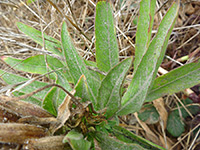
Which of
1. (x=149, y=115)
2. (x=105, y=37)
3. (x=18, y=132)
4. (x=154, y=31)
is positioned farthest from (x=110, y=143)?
(x=154, y=31)

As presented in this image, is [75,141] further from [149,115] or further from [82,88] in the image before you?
[149,115]

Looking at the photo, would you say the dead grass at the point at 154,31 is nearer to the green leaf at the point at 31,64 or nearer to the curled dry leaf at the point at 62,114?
the green leaf at the point at 31,64

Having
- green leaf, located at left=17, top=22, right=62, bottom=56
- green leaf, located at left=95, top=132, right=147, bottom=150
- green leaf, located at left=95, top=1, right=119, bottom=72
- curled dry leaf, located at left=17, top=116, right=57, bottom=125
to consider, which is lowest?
green leaf, located at left=95, top=132, right=147, bottom=150

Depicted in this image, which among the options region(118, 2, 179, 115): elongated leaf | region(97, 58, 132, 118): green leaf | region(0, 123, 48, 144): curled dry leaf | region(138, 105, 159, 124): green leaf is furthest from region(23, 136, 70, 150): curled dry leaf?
region(138, 105, 159, 124): green leaf

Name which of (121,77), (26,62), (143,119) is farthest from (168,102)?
(26,62)

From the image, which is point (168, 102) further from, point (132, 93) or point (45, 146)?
point (45, 146)

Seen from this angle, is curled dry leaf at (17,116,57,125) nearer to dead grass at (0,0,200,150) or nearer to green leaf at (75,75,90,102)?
green leaf at (75,75,90,102)
